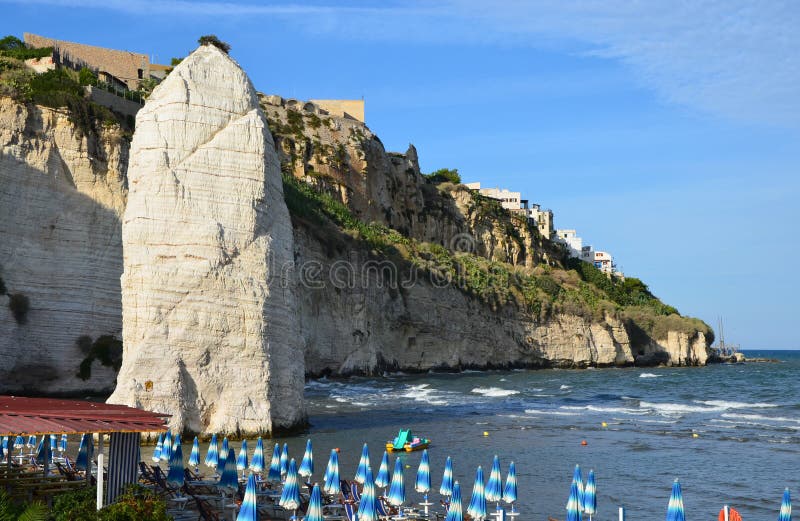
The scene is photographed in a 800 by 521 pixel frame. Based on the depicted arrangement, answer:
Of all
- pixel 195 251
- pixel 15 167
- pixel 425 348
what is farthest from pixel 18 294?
pixel 425 348

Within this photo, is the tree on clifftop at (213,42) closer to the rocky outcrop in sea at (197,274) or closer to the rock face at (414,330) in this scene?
the rocky outcrop in sea at (197,274)

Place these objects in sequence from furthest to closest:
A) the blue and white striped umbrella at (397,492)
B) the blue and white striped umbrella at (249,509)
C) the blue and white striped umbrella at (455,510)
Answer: the blue and white striped umbrella at (397,492) → the blue and white striped umbrella at (455,510) → the blue and white striped umbrella at (249,509)

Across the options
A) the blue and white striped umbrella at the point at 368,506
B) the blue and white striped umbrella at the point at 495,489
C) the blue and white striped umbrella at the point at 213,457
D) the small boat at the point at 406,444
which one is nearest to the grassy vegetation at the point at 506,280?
the small boat at the point at 406,444

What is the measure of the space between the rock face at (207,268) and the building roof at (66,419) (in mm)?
10829

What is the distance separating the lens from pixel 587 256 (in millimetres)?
181750

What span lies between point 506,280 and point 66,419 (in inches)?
3484

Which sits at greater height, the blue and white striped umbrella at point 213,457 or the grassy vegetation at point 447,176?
the grassy vegetation at point 447,176

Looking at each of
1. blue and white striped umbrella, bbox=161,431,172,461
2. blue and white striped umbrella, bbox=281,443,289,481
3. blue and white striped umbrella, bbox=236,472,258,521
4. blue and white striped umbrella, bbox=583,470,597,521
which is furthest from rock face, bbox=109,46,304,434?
blue and white striped umbrella, bbox=583,470,597,521

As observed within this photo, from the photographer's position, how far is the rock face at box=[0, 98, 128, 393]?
147ft

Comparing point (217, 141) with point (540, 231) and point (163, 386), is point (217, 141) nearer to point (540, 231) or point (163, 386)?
point (163, 386)

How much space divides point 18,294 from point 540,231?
109943 millimetres

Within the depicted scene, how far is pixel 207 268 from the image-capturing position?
3048 centimetres

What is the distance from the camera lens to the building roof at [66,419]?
14.8 meters

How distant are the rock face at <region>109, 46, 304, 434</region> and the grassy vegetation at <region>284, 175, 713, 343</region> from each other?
39884mm
